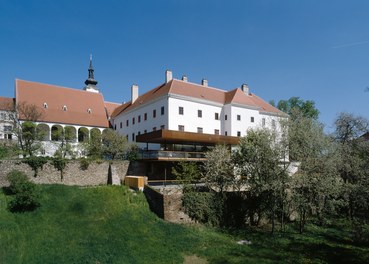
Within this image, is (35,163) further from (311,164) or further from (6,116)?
(311,164)

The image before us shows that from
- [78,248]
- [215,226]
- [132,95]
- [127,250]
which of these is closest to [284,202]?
[215,226]

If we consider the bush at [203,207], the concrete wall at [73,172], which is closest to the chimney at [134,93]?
the concrete wall at [73,172]

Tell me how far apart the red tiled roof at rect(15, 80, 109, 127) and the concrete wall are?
18532 millimetres

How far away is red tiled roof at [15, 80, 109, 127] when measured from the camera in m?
41.7

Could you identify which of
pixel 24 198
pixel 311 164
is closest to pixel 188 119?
pixel 311 164

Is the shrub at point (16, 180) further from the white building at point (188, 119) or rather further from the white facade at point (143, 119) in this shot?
the white facade at point (143, 119)

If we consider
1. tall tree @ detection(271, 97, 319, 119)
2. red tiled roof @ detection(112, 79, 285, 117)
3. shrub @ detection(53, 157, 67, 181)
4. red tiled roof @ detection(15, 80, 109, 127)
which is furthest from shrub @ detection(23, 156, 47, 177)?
tall tree @ detection(271, 97, 319, 119)

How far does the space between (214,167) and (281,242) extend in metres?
7.25

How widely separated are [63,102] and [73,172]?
22.9 metres

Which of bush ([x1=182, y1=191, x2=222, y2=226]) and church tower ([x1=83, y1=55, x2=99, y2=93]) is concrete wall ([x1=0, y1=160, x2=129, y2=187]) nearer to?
bush ([x1=182, y1=191, x2=222, y2=226])

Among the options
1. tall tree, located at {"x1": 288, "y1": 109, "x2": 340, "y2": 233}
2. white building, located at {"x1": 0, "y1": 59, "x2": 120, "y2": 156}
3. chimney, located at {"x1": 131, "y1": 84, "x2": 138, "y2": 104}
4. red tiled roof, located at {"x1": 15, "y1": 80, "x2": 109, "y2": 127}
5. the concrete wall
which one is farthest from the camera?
chimney, located at {"x1": 131, "y1": 84, "x2": 138, "y2": 104}

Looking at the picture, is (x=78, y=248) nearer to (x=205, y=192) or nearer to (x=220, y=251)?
(x=220, y=251)

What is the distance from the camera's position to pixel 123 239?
1688 centimetres

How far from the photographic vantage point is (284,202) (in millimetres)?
22609
